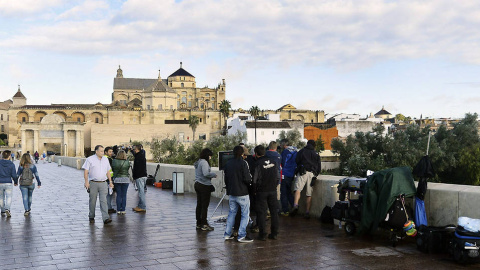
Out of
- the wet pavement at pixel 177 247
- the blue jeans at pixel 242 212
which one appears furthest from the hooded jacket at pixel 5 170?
the blue jeans at pixel 242 212

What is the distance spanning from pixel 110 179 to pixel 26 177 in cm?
250

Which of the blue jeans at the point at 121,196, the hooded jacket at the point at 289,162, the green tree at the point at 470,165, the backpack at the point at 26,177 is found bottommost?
the green tree at the point at 470,165

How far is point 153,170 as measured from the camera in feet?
63.8

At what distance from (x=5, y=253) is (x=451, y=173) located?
43966 millimetres

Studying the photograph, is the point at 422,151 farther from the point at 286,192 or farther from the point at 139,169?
the point at 139,169

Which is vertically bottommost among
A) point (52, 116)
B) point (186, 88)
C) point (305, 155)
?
point (305, 155)

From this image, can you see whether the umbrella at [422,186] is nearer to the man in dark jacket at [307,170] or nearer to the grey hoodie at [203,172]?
the man in dark jacket at [307,170]

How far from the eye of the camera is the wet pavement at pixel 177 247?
19.9 ft

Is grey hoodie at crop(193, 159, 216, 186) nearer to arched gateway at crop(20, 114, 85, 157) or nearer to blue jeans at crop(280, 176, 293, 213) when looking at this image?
blue jeans at crop(280, 176, 293, 213)

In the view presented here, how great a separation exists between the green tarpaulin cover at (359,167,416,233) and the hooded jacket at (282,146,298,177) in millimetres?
2714

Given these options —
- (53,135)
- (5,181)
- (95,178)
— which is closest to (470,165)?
(95,178)

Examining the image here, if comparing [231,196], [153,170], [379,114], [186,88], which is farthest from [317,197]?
[379,114]

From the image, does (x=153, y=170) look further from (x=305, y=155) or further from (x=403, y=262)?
(x=403, y=262)

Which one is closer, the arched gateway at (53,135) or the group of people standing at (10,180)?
the group of people standing at (10,180)
